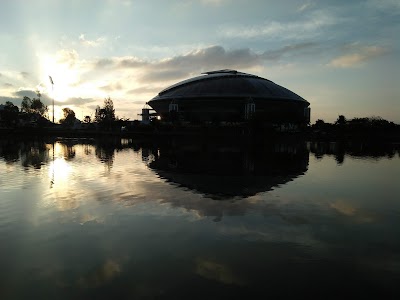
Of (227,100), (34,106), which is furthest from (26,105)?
(227,100)

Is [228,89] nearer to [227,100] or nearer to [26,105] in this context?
[227,100]

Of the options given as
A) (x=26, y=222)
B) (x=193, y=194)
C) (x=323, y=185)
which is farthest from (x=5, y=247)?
(x=323, y=185)

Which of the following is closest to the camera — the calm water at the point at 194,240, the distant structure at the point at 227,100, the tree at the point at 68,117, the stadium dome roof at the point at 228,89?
the calm water at the point at 194,240

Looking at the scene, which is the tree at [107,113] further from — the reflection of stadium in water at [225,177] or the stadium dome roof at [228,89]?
the reflection of stadium in water at [225,177]

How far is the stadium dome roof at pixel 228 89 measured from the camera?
127 meters

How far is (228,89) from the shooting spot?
129125 mm

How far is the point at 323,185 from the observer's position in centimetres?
2316

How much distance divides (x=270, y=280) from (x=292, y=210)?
7737mm

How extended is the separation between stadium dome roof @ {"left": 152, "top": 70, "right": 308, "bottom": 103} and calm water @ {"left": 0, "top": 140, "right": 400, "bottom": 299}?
108m

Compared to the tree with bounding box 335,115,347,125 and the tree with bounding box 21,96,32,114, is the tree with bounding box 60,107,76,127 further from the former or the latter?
the tree with bounding box 335,115,347,125

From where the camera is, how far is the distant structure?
402 feet

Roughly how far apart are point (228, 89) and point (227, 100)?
5404 mm

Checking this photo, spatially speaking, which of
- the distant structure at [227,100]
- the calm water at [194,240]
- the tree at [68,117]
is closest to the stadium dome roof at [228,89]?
the distant structure at [227,100]

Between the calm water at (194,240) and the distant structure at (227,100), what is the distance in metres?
97.7
